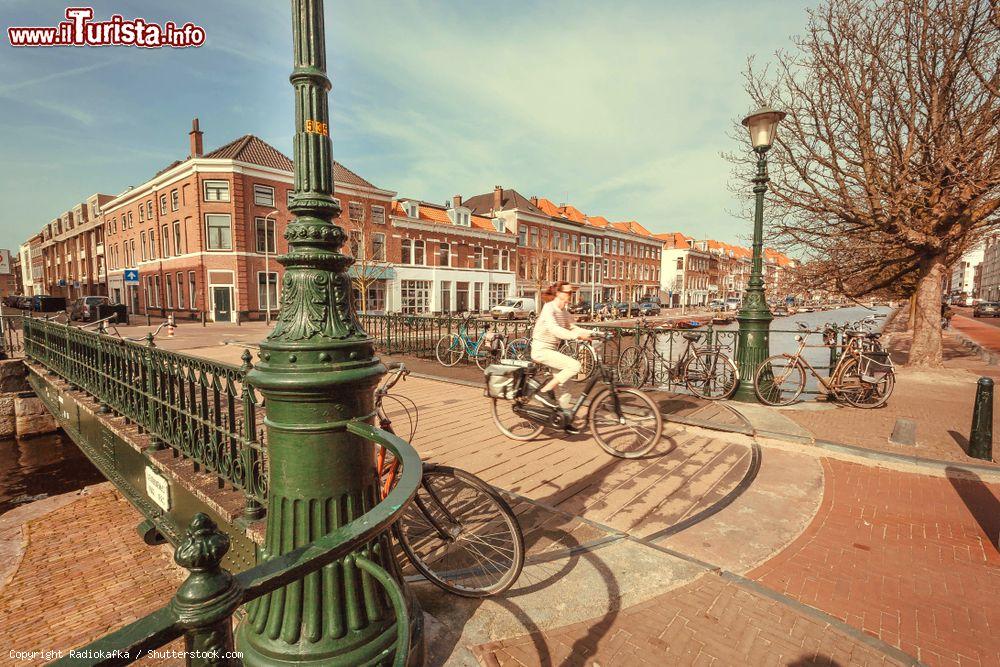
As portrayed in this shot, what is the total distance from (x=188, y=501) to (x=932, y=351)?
584 inches

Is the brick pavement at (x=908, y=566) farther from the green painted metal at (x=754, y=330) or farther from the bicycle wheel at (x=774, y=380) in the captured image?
the green painted metal at (x=754, y=330)

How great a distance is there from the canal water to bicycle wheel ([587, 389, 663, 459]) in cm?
994

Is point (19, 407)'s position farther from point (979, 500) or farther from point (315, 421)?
point (979, 500)

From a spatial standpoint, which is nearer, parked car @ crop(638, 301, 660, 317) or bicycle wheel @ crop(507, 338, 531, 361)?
bicycle wheel @ crop(507, 338, 531, 361)

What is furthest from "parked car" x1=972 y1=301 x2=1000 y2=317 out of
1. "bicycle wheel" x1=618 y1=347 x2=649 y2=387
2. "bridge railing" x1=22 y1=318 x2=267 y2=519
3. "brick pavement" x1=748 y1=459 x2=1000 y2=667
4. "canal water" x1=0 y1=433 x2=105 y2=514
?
"canal water" x1=0 y1=433 x2=105 y2=514

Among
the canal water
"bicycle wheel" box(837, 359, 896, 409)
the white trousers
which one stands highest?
the white trousers

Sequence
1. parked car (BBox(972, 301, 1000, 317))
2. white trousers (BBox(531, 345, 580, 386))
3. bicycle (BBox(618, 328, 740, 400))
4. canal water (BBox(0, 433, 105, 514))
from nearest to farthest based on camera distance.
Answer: white trousers (BBox(531, 345, 580, 386)) → bicycle (BBox(618, 328, 740, 400)) → canal water (BBox(0, 433, 105, 514)) → parked car (BBox(972, 301, 1000, 317))

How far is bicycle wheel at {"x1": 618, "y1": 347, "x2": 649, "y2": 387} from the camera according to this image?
903 cm

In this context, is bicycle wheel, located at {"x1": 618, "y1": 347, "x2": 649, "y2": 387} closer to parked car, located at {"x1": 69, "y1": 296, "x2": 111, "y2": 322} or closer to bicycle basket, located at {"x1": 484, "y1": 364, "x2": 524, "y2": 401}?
bicycle basket, located at {"x1": 484, "y1": 364, "x2": 524, "y2": 401}

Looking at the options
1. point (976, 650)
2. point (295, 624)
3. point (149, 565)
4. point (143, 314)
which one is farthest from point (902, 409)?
point (143, 314)

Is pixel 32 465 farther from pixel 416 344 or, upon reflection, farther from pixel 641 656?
pixel 641 656

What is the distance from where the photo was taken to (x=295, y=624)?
2.00m

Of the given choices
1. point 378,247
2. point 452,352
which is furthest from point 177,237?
point 452,352

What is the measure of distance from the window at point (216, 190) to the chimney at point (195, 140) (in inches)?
246
